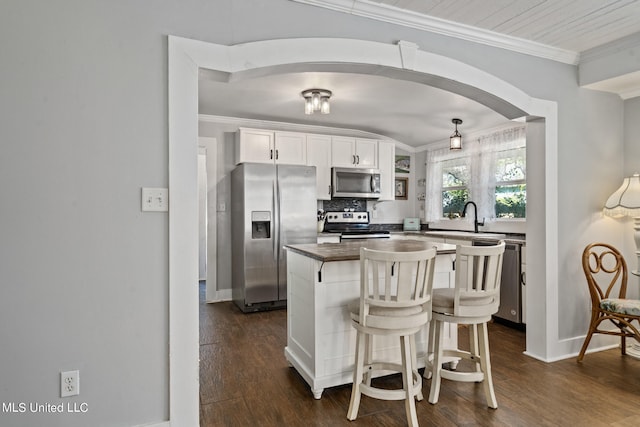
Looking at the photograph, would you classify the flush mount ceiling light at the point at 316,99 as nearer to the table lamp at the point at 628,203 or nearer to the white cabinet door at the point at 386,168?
the white cabinet door at the point at 386,168

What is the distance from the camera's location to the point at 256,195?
445 cm

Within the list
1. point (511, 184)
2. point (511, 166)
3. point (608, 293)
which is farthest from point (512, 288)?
point (511, 166)

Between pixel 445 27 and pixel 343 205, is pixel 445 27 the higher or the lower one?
the higher one

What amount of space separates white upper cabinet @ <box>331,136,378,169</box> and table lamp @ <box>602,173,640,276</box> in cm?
294

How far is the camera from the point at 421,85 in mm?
3598

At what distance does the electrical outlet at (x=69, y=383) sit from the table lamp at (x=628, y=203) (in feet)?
12.7

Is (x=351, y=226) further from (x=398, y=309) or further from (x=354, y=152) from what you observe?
(x=398, y=309)

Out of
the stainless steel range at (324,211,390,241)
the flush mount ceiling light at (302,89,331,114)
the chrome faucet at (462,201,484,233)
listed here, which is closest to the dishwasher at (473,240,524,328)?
the chrome faucet at (462,201,484,233)

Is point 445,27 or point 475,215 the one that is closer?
point 445,27

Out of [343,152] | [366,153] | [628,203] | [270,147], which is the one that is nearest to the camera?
[628,203]

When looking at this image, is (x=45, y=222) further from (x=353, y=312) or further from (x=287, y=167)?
(x=287, y=167)

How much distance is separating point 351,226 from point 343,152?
1.10 metres

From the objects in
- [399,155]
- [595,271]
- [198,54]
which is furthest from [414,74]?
[399,155]

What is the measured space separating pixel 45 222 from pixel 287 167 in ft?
10.2
